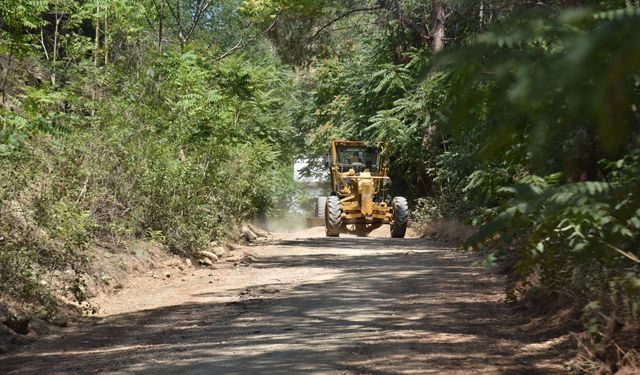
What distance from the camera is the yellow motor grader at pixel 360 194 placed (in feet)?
100

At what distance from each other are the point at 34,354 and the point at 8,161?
376 cm

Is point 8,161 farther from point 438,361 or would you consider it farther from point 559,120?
point 559,120

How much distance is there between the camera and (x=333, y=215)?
1193 inches

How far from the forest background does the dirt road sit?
30.0 inches

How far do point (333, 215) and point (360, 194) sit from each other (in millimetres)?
1463

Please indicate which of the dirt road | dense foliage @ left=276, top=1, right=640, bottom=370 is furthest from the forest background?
the dirt road

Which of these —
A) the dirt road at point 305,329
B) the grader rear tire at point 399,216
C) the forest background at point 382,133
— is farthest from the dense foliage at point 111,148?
the grader rear tire at point 399,216

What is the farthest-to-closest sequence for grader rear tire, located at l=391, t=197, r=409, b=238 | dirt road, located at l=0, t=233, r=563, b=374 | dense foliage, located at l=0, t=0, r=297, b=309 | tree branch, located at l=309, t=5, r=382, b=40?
grader rear tire, located at l=391, t=197, r=409, b=238, tree branch, located at l=309, t=5, r=382, b=40, dense foliage, located at l=0, t=0, r=297, b=309, dirt road, located at l=0, t=233, r=563, b=374

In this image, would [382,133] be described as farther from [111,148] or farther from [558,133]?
[558,133]

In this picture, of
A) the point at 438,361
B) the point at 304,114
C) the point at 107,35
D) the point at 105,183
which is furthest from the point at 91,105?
the point at 304,114

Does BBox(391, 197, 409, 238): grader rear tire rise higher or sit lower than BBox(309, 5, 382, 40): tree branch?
lower

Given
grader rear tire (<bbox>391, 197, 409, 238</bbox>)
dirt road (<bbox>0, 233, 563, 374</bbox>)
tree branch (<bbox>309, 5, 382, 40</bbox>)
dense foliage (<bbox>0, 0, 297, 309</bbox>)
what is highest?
tree branch (<bbox>309, 5, 382, 40</bbox>)

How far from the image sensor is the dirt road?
27.5 feet

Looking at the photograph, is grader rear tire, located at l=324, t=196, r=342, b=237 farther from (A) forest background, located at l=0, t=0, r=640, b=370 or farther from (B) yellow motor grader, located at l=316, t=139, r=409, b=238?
(A) forest background, located at l=0, t=0, r=640, b=370
